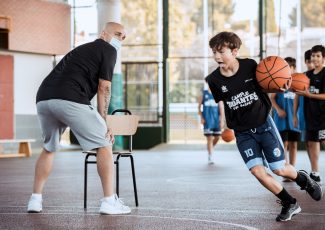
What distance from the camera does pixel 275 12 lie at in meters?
25.1

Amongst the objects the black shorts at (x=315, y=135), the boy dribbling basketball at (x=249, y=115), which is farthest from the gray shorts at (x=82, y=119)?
the black shorts at (x=315, y=135)

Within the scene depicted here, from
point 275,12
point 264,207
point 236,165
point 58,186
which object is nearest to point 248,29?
point 275,12

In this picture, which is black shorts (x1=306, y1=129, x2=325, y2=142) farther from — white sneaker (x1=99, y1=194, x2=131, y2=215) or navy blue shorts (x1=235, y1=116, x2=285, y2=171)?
white sneaker (x1=99, y1=194, x2=131, y2=215)

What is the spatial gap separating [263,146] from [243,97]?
1.56 ft

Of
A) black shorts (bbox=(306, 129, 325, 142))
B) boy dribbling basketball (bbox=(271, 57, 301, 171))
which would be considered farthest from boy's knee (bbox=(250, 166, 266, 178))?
boy dribbling basketball (bbox=(271, 57, 301, 171))

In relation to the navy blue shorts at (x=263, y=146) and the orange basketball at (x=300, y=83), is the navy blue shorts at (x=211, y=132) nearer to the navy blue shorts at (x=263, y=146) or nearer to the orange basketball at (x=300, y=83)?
the orange basketball at (x=300, y=83)

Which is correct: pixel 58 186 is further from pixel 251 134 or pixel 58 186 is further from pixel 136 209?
pixel 251 134

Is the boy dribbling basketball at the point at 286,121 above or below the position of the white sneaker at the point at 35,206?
above

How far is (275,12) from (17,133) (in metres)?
9.12

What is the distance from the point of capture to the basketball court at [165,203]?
6.45m

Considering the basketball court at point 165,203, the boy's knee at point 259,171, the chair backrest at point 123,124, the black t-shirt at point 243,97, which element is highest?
the black t-shirt at point 243,97

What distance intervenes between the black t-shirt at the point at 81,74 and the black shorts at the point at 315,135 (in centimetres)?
436

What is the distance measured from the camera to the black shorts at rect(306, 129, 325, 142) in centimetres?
1054

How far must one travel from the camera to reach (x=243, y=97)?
662cm
